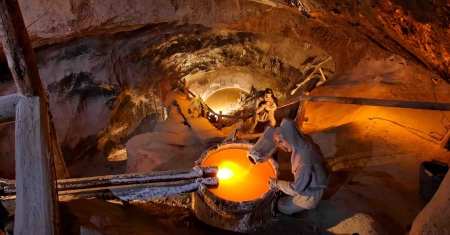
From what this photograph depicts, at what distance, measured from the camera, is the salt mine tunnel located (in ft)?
9.80

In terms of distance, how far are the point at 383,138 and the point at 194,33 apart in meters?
6.89

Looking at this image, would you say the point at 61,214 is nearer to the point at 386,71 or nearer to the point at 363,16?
the point at 363,16

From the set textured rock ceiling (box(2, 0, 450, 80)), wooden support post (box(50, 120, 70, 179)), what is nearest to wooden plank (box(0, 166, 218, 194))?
wooden support post (box(50, 120, 70, 179))

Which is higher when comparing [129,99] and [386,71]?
[386,71]

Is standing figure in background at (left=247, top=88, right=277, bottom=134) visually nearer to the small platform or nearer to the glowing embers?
the small platform

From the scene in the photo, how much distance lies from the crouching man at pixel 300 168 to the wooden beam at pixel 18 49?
2.70 meters

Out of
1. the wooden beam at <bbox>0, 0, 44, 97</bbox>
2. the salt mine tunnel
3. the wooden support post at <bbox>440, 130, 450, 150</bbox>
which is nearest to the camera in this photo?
the wooden beam at <bbox>0, 0, 44, 97</bbox>

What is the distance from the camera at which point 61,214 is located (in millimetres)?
2848

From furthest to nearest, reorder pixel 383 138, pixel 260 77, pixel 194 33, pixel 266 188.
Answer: pixel 260 77 → pixel 194 33 → pixel 383 138 → pixel 266 188

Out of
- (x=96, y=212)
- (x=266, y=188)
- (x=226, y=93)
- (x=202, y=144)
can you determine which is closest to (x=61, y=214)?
(x=96, y=212)

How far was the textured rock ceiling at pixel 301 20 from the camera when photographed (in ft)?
10.5

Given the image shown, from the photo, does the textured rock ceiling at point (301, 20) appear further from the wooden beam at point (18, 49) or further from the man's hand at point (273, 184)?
the wooden beam at point (18, 49)

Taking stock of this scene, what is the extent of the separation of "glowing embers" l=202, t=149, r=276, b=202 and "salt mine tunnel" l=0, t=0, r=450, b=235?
20 millimetres

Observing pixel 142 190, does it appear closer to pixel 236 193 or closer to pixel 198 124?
pixel 236 193
